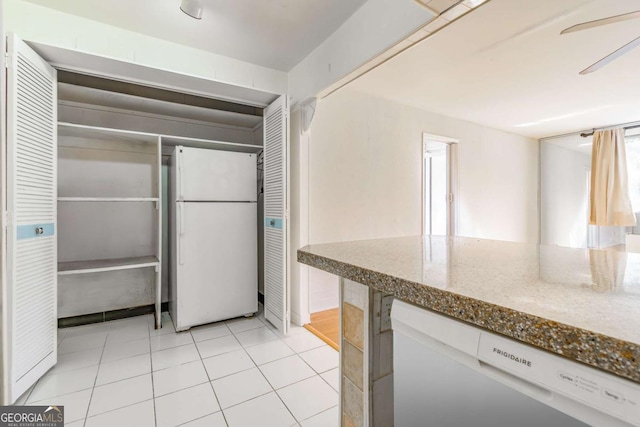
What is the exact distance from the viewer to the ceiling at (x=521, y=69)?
1.96 meters

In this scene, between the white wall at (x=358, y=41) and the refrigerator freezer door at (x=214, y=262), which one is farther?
the refrigerator freezer door at (x=214, y=262)

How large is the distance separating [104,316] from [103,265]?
71 cm

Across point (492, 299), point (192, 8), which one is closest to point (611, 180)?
point (492, 299)

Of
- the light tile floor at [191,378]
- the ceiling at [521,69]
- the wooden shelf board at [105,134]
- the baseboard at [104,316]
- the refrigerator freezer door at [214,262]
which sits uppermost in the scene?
the ceiling at [521,69]

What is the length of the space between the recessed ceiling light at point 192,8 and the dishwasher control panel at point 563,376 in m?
2.35

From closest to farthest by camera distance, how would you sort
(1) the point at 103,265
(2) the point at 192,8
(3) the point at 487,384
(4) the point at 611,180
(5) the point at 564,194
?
(3) the point at 487,384
(2) the point at 192,8
(1) the point at 103,265
(4) the point at 611,180
(5) the point at 564,194

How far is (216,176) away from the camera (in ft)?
8.90

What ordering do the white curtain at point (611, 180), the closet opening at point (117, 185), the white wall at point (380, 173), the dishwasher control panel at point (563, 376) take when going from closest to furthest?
the dishwasher control panel at point (563, 376)
the closet opening at point (117, 185)
the white wall at point (380, 173)
the white curtain at point (611, 180)

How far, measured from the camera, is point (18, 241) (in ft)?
5.46

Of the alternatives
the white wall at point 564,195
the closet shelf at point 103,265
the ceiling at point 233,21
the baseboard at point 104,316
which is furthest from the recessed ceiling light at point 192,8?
the white wall at point 564,195

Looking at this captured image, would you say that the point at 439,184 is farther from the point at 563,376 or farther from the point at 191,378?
the point at 563,376

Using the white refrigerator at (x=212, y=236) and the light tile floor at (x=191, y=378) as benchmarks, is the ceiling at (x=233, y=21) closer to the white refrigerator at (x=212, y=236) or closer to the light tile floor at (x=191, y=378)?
the white refrigerator at (x=212, y=236)

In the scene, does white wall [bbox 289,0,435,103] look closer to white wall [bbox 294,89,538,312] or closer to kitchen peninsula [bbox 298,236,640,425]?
white wall [bbox 294,89,538,312]

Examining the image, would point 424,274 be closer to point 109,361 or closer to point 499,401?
point 499,401
